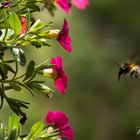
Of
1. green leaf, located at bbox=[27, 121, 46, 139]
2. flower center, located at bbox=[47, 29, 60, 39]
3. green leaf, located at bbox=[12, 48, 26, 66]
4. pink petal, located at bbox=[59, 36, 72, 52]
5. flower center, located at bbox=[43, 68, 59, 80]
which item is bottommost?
green leaf, located at bbox=[27, 121, 46, 139]

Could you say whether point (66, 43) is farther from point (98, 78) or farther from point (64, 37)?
point (98, 78)

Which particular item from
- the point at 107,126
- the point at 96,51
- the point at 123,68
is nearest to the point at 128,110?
the point at 107,126

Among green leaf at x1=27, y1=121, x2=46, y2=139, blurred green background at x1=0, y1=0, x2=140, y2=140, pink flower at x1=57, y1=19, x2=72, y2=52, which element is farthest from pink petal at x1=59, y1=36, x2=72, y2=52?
blurred green background at x1=0, y1=0, x2=140, y2=140

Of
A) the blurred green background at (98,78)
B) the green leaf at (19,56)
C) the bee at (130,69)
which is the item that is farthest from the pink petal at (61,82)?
the blurred green background at (98,78)

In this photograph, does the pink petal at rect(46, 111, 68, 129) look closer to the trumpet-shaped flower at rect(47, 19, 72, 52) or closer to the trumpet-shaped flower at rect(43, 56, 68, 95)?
the trumpet-shaped flower at rect(43, 56, 68, 95)

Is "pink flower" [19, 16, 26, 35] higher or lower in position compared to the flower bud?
higher

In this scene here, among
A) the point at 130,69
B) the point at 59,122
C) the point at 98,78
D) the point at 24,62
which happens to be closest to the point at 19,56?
the point at 24,62

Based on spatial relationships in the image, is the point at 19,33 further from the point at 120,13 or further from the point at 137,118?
the point at 120,13
